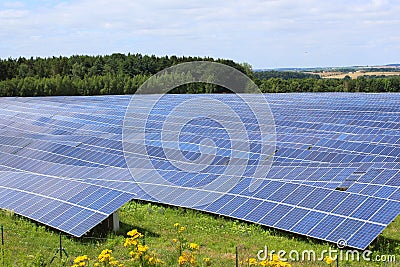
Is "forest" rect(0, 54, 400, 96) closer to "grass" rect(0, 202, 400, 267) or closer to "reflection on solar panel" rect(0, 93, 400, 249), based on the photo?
"reflection on solar panel" rect(0, 93, 400, 249)

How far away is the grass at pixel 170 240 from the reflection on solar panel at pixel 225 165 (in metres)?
0.46

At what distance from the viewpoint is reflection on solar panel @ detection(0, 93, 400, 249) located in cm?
1903

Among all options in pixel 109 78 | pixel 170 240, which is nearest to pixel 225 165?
pixel 170 240

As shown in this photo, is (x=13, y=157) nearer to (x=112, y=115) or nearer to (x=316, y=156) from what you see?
(x=112, y=115)

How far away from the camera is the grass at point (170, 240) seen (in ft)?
55.3

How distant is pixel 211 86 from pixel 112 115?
46942 mm

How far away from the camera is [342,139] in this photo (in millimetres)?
31828

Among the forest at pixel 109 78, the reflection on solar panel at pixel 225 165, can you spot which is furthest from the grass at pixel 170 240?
the forest at pixel 109 78

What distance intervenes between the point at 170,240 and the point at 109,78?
7185cm

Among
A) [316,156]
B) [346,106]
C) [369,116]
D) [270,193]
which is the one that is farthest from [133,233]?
[346,106]

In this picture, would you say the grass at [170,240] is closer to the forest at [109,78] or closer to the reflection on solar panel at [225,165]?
the reflection on solar panel at [225,165]

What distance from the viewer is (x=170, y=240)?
62.6 ft

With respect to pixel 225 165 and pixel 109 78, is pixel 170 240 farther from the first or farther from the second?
pixel 109 78

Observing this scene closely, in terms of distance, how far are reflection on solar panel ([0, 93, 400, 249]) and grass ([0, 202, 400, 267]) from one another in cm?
46
